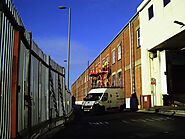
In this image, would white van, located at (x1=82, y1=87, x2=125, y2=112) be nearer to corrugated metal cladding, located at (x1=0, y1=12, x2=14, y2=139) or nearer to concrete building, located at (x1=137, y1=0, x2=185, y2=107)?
concrete building, located at (x1=137, y1=0, x2=185, y2=107)

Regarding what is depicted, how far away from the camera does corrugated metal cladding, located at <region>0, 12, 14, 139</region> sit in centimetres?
391

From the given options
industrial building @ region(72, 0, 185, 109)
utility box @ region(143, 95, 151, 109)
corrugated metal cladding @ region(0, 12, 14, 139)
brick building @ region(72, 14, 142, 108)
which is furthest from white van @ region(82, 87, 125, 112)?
corrugated metal cladding @ region(0, 12, 14, 139)

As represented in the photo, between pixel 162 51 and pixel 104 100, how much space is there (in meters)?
9.23

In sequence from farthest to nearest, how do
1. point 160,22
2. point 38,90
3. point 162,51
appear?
point 160,22 < point 162,51 < point 38,90

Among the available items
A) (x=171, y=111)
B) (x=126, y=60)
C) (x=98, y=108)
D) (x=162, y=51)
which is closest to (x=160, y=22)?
(x=162, y=51)

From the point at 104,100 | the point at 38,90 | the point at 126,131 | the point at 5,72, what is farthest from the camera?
the point at 104,100

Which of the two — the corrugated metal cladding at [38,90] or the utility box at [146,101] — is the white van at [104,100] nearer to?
the utility box at [146,101]

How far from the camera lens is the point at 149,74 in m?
27.7

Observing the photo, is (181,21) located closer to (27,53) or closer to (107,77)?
(27,53)

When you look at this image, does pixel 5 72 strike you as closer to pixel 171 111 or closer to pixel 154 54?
pixel 171 111

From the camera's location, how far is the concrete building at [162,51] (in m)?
20.7

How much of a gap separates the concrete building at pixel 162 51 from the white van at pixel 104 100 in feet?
9.68

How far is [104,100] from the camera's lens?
94.4ft

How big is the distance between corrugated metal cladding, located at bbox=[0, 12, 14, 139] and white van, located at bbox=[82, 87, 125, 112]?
23.7 m
